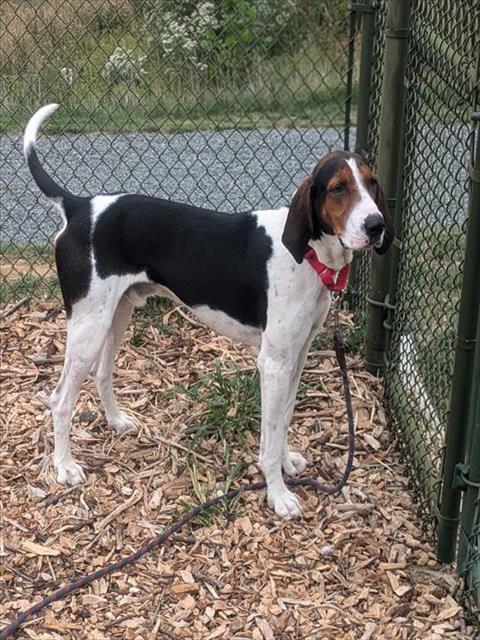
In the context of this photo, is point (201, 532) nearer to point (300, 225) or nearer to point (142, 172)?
point (300, 225)

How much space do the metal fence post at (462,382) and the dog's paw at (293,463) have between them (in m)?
0.79

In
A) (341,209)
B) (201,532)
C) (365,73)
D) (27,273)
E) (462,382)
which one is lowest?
(201,532)

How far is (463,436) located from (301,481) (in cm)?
94

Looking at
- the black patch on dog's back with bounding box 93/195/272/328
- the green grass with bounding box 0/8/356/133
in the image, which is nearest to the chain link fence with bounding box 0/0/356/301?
the green grass with bounding box 0/8/356/133

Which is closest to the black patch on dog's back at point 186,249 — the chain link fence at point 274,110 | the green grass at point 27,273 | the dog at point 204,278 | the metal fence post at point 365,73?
the dog at point 204,278

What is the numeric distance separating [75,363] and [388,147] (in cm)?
183

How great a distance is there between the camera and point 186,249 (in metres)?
3.91

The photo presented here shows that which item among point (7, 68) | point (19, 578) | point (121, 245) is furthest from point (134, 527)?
point (7, 68)

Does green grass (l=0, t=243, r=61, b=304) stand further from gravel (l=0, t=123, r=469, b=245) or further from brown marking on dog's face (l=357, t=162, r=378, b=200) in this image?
brown marking on dog's face (l=357, t=162, r=378, b=200)

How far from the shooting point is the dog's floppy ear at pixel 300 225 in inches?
138

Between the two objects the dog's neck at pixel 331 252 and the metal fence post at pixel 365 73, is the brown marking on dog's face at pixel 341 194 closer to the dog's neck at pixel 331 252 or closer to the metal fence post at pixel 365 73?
the dog's neck at pixel 331 252

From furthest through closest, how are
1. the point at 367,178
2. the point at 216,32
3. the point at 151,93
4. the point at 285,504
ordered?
the point at 216,32 → the point at 151,93 → the point at 285,504 → the point at 367,178

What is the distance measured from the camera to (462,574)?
3.59 metres

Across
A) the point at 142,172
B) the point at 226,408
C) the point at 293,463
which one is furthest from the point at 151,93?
the point at 293,463
